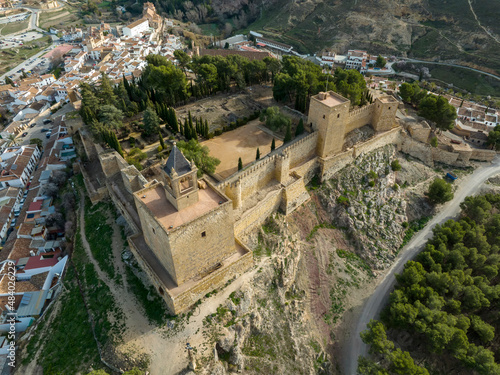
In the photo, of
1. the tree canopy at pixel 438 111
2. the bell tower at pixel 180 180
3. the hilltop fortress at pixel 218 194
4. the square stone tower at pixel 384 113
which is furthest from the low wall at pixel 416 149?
the bell tower at pixel 180 180

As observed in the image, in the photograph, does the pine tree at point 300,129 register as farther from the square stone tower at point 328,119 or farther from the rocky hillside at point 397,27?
the rocky hillside at point 397,27

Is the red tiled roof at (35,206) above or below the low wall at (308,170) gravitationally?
below

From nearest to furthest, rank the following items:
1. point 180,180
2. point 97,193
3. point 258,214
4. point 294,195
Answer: point 180,180, point 258,214, point 294,195, point 97,193

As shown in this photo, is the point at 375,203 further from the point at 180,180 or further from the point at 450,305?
the point at 180,180

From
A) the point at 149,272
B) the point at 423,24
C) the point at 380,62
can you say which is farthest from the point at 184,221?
the point at 423,24

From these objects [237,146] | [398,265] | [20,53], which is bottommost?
[20,53]

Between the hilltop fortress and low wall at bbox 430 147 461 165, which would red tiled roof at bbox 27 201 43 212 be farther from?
low wall at bbox 430 147 461 165
